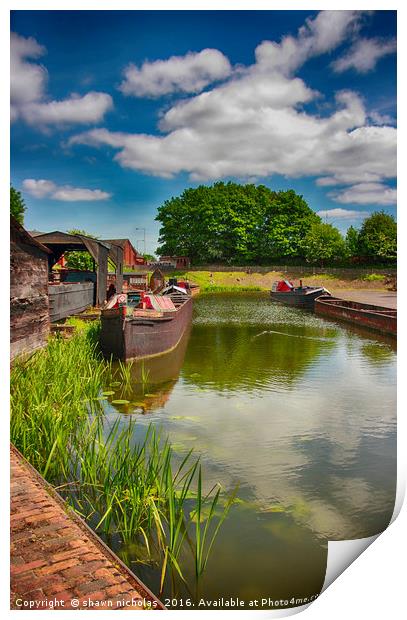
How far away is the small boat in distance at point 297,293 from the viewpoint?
25.6 meters

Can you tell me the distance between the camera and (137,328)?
1092 centimetres

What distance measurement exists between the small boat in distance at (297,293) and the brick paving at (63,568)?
22704 millimetres

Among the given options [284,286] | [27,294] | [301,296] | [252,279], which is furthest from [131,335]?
[252,279]

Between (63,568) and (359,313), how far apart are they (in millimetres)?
16341

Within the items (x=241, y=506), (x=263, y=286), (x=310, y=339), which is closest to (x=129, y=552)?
(x=241, y=506)

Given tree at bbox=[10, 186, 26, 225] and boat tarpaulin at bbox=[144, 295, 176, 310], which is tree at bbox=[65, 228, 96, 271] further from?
tree at bbox=[10, 186, 26, 225]

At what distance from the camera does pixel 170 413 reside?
7.07m

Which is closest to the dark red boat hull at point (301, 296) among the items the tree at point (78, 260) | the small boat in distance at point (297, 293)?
the small boat in distance at point (297, 293)

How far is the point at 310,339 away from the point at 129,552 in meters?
12.5

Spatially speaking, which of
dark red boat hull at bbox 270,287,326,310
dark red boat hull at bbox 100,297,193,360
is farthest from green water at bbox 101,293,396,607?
dark red boat hull at bbox 270,287,326,310

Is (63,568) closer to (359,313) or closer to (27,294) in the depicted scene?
(27,294)

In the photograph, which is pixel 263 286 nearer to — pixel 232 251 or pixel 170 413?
pixel 232 251

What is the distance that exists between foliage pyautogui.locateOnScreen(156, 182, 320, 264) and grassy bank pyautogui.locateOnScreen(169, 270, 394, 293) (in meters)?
1.72
